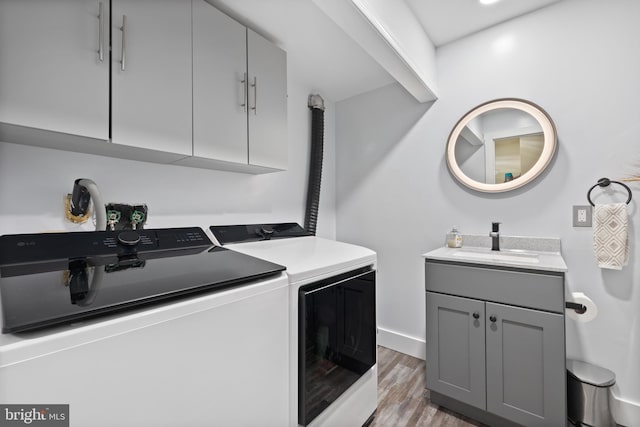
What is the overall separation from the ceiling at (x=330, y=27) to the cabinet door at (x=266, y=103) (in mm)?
120

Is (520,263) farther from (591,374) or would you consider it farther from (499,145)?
(499,145)

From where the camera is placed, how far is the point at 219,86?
150 cm

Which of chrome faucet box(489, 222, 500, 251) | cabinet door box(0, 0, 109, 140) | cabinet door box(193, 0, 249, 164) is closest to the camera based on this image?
cabinet door box(0, 0, 109, 140)

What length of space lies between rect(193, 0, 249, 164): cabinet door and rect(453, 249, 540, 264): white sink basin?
62.9 inches

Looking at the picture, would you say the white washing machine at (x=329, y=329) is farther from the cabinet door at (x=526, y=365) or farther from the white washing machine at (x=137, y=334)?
the cabinet door at (x=526, y=365)

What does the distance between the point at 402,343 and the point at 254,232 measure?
174 cm

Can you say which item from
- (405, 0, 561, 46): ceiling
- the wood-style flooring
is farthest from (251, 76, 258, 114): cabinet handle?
the wood-style flooring

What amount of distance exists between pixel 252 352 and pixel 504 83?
2.43 m

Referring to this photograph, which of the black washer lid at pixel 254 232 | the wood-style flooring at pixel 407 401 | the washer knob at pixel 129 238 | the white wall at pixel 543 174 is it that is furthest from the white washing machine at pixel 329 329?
the white wall at pixel 543 174

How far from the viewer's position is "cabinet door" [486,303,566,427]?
4.67ft

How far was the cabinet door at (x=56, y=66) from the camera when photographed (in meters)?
0.90

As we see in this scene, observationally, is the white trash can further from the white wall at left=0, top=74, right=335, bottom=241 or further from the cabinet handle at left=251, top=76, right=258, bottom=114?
the cabinet handle at left=251, top=76, right=258, bottom=114

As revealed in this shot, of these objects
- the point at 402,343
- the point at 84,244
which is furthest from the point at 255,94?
the point at 402,343

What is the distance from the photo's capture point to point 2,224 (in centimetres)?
110
